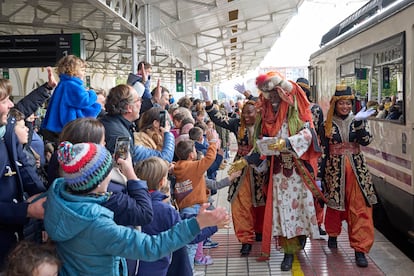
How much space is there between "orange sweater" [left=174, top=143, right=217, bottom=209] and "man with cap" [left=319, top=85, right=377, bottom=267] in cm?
153

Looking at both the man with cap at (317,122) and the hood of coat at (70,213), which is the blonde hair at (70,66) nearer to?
the hood of coat at (70,213)

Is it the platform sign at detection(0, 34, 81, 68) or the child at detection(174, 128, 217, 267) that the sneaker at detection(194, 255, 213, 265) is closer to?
the child at detection(174, 128, 217, 267)

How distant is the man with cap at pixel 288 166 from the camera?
5.05 metres

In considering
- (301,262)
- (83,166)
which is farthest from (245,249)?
(83,166)

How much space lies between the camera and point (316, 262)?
530 centimetres

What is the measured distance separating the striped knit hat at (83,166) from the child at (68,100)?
1815 millimetres

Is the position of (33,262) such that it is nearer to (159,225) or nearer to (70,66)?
(159,225)

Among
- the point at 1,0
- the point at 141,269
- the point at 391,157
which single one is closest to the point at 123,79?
the point at 1,0

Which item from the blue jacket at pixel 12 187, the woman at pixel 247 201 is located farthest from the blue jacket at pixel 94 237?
the woman at pixel 247 201

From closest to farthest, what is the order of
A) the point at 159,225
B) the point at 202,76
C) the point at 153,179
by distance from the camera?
the point at 159,225
the point at 153,179
the point at 202,76

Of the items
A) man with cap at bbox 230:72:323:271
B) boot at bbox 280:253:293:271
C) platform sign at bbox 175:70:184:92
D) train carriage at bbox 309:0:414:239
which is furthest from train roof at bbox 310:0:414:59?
platform sign at bbox 175:70:184:92

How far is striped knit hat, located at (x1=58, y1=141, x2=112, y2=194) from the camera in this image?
2.29 metres

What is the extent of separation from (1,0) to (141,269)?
787cm

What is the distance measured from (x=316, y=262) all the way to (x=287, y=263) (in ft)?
1.36
